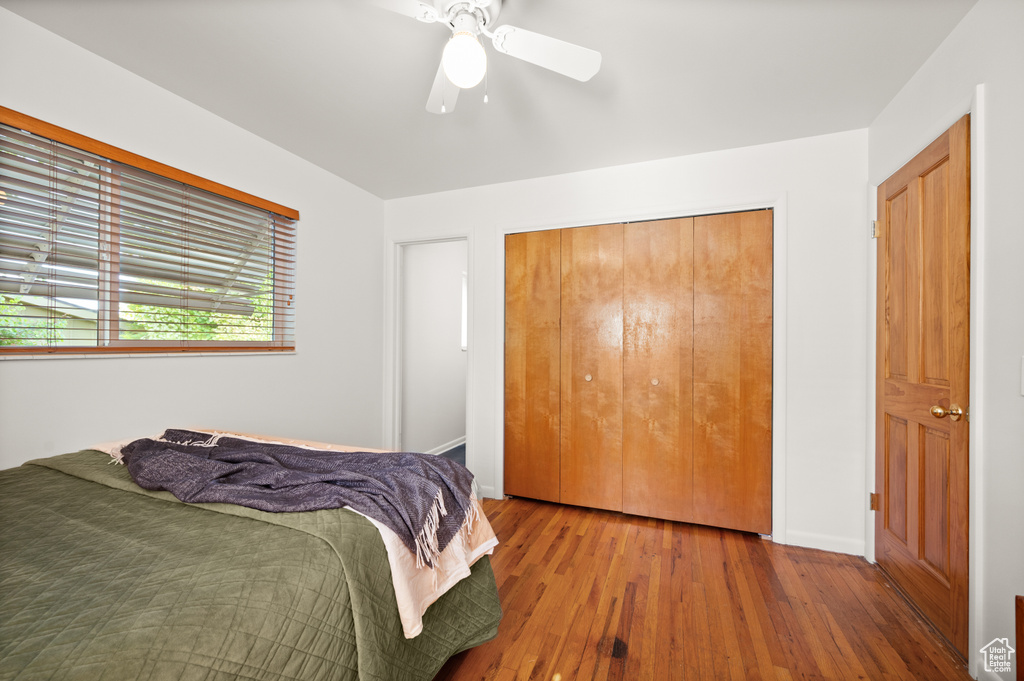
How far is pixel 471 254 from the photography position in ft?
10.9

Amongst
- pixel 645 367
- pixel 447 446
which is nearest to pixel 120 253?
pixel 645 367

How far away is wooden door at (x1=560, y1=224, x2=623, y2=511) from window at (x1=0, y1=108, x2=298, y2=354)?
1982mm

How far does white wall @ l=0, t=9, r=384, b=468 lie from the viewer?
1.65m

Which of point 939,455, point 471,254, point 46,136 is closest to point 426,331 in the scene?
point 471,254

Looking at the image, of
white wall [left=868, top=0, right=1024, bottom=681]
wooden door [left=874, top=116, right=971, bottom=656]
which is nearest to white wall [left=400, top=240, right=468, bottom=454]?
wooden door [left=874, top=116, right=971, bottom=656]

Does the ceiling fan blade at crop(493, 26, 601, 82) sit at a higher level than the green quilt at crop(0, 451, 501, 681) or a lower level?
higher

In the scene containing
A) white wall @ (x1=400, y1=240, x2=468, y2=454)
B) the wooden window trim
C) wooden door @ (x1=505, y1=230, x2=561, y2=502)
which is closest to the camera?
the wooden window trim

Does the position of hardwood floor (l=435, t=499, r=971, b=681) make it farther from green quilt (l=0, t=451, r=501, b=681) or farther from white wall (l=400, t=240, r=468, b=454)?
white wall (l=400, t=240, r=468, b=454)

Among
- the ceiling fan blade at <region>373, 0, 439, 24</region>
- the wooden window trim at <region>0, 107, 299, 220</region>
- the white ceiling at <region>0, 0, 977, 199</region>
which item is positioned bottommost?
the wooden window trim at <region>0, 107, 299, 220</region>

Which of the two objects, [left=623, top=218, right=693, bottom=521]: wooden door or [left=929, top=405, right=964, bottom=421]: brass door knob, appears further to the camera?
[left=623, top=218, right=693, bottom=521]: wooden door

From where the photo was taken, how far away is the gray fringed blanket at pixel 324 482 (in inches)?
48.1

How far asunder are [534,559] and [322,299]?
2.22 metres

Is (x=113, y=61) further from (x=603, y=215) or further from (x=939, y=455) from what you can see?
(x=939, y=455)

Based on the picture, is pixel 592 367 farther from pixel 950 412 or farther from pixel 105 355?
pixel 105 355
